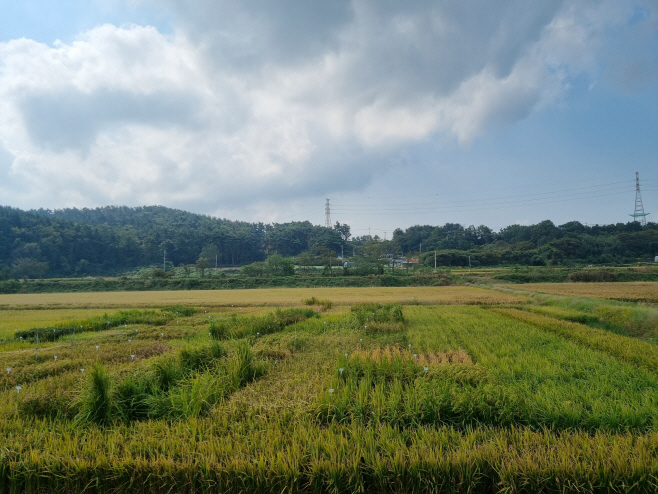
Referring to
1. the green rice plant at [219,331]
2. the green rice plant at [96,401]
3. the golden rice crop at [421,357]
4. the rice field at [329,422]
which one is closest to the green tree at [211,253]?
the green rice plant at [219,331]

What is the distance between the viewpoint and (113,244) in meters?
84.5

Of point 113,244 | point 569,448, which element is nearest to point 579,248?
point 569,448

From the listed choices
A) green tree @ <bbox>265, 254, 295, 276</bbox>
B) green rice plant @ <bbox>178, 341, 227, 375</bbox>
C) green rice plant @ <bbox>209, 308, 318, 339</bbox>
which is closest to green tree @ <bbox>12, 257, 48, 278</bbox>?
green tree @ <bbox>265, 254, 295, 276</bbox>

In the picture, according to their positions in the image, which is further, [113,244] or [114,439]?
[113,244]

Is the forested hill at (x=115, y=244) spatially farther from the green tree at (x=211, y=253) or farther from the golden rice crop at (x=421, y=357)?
the golden rice crop at (x=421, y=357)

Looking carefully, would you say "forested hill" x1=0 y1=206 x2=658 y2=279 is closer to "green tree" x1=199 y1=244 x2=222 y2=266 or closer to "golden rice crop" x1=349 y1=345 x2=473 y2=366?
"green tree" x1=199 y1=244 x2=222 y2=266

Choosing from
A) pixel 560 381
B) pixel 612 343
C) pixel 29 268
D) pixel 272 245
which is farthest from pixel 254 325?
pixel 272 245

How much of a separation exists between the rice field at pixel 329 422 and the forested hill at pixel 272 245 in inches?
2496

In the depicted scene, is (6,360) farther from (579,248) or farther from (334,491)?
(579,248)

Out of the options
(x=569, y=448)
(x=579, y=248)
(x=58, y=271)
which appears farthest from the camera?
(x=58, y=271)

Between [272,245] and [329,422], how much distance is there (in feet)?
335

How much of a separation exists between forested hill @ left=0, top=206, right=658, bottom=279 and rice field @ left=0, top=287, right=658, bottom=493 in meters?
63.4

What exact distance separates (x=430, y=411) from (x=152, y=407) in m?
4.41

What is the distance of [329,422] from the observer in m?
5.31
